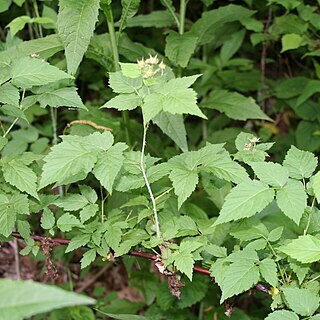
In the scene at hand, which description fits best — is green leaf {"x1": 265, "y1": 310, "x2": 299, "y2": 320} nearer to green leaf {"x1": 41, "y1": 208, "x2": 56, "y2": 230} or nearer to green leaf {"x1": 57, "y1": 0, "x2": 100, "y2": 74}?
green leaf {"x1": 41, "y1": 208, "x2": 56, "y2": 230}

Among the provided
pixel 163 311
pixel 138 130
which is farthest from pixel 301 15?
pixel 163 311

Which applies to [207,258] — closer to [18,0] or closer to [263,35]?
[18,0]

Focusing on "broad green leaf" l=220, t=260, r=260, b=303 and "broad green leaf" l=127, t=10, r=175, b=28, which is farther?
"broad green leaf" l=127, t=10, r=175, b=28

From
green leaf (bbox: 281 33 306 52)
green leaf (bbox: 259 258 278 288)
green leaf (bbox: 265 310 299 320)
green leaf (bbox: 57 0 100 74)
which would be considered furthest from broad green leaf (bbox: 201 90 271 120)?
green leaf (bbox: 265 310 299 320)

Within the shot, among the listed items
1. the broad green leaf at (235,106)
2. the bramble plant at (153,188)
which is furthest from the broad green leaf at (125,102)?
the broad green leaf at (235,106)

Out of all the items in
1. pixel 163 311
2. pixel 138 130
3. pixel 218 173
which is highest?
pixel 218 173

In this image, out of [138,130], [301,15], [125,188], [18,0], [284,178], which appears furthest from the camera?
[301,15]

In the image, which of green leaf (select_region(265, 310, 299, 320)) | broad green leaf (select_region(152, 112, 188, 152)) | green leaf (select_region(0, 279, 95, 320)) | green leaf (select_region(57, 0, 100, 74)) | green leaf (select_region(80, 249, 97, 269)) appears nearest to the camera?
green leaf (select_region(0, 279, 95, 320))

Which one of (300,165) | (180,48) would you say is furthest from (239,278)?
(180,48)
